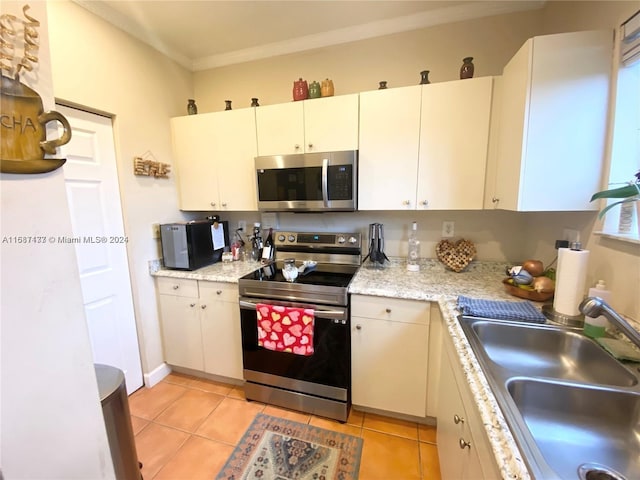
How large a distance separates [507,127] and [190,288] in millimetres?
2280

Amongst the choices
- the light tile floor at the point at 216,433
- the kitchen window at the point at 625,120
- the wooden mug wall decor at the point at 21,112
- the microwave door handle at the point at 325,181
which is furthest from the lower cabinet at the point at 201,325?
the kitchen window at the point at 625,120

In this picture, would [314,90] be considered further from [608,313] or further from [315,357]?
[608,313]

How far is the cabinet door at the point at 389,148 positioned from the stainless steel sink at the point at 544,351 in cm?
93

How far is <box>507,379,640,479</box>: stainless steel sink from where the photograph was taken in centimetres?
70

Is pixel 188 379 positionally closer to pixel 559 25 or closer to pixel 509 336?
pixel 509 336

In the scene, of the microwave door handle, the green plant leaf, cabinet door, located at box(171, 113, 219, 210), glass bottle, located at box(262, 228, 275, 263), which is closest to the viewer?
the green plant leaf

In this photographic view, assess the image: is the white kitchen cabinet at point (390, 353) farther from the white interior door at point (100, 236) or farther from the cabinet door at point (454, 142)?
the white interior door at point (100, 236)

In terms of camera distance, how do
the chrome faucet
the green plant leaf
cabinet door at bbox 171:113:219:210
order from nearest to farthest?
the chrome faucet → the green plant leaf → cabinet door at bbox 171:113:219:210

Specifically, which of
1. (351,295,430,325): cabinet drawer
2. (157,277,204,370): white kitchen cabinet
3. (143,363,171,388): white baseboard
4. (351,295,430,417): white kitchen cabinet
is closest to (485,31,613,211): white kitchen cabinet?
(351,295,430,325): cabinet drawer

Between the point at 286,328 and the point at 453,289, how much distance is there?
1034 millimetres

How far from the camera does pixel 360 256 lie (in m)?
2.12

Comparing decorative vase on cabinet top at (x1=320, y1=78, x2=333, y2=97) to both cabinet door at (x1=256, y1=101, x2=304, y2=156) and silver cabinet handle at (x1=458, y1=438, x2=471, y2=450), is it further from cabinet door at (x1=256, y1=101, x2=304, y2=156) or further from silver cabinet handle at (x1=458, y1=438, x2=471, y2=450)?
silver cabinet handle at (x1=458, y1=438, x2=471, y2=450)

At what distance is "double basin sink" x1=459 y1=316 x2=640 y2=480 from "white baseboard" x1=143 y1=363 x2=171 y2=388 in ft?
7.55

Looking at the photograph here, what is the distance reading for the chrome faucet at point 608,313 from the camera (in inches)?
31.8
